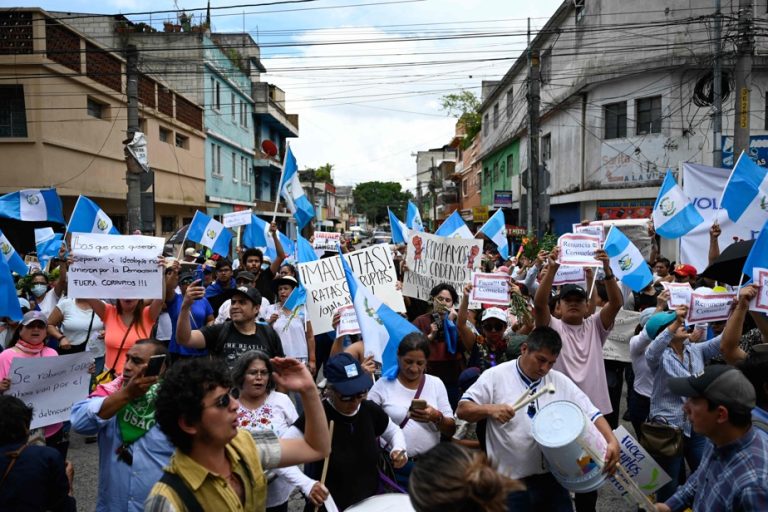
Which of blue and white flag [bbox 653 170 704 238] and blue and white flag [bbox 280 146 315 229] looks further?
blue and white flag [bbox 280 146 315 229]

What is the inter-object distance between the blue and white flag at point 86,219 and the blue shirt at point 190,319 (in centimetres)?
247

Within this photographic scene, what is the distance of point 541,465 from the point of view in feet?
12.0

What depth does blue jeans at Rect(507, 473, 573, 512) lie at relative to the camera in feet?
11.9

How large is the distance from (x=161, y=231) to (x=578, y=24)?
1786 cm

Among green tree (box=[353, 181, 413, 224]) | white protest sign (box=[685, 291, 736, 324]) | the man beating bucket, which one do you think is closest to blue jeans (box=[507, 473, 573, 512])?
the man beating bucket

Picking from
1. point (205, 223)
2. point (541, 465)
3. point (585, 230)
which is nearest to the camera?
point (541, 465)

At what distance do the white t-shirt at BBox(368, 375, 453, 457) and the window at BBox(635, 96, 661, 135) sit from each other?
62.8 ft

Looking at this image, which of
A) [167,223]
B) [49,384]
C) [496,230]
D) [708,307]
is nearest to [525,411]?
[708,307]

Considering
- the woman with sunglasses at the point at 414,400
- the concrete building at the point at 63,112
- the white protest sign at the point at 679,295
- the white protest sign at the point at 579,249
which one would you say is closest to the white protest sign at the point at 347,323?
the woman with sunglasses at the point at 414,400

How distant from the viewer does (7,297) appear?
5508 mm

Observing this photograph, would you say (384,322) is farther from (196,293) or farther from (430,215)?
(430,215)

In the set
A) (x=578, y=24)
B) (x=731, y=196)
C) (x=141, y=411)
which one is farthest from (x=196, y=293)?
(x=578, y=24)

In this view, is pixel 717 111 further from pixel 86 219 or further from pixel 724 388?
pixel 724 388

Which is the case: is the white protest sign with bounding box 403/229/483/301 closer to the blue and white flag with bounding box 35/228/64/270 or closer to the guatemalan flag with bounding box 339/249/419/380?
the guatemalan flag with bounding box 339/249/419/380
